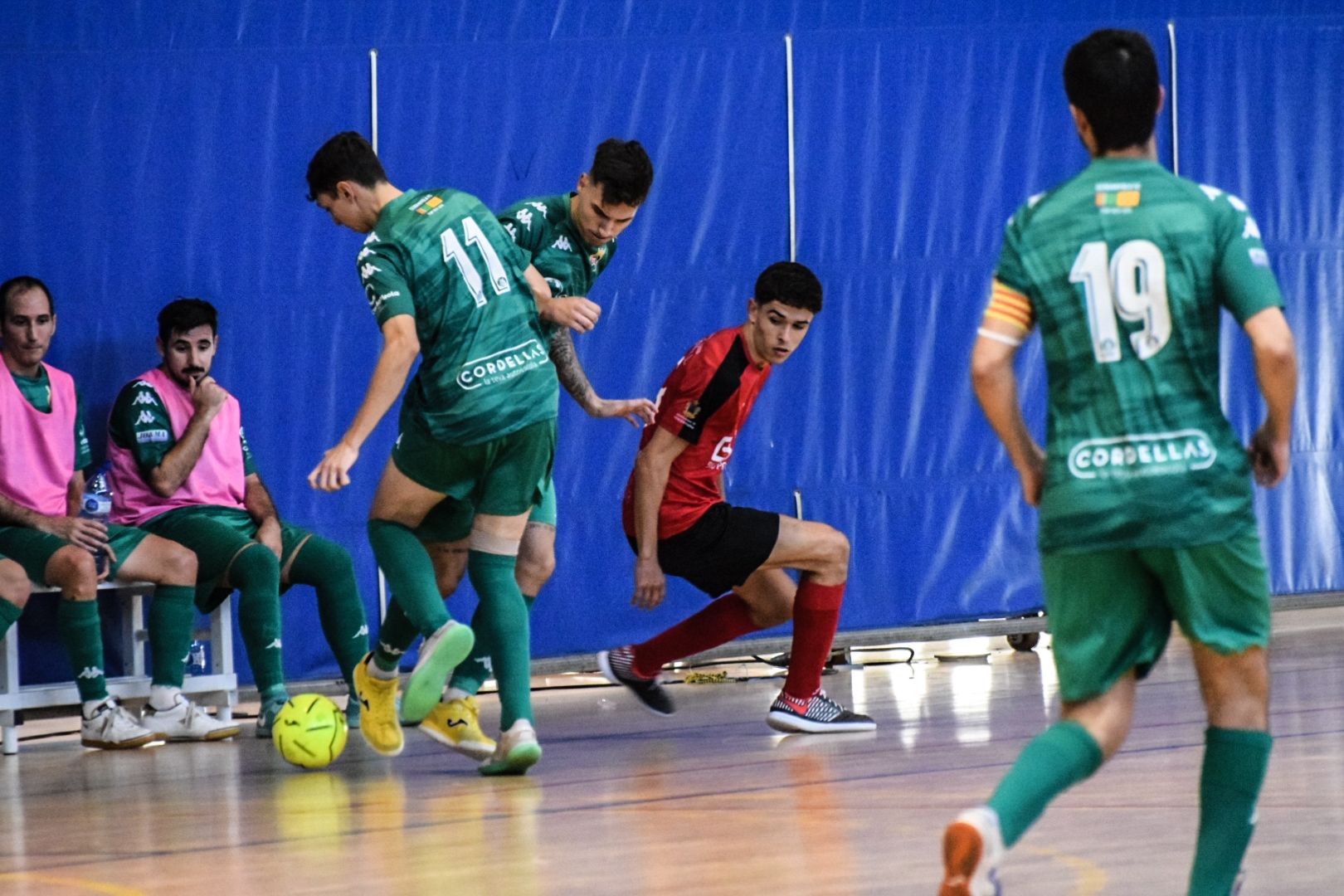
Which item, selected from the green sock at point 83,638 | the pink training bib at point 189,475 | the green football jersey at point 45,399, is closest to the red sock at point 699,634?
the pink training bib at point 189,475

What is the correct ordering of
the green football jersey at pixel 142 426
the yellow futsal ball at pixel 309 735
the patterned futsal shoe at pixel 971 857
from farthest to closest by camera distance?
the green football jersey at pixel 142 426 < the yellow futsal ball at pixel 309 735 < the patterned futsal shoe at pixel 971 857

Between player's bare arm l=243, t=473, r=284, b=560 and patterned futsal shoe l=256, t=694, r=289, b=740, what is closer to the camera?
patterned futsal shoe l=256, t=694, r=289, b=740

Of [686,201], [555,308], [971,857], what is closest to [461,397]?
[555,308]

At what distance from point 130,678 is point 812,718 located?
2.47 metres

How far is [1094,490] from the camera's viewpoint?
108 inches

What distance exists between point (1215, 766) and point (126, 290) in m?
5.24

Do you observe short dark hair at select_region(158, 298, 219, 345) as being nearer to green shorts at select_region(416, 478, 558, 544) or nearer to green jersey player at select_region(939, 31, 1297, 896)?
green shorts at select_region(416, 478, 558, 544)

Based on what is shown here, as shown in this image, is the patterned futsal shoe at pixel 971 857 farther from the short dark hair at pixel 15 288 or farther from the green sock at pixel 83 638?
A: the short dark hair at pixel 15 288

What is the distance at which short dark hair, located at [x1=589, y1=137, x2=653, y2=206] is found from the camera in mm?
5184

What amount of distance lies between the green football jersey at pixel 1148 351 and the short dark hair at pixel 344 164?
245 centimetres

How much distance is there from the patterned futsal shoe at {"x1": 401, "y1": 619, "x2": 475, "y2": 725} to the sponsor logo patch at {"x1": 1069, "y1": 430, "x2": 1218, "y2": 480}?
2149 mm

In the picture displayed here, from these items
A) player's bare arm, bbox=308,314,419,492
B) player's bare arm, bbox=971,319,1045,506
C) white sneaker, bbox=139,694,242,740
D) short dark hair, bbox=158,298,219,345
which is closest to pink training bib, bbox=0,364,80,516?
short dark hair, bbox=158,298,219,345

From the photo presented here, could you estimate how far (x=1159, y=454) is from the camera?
2.72m

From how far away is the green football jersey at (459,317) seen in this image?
4.73 metres
